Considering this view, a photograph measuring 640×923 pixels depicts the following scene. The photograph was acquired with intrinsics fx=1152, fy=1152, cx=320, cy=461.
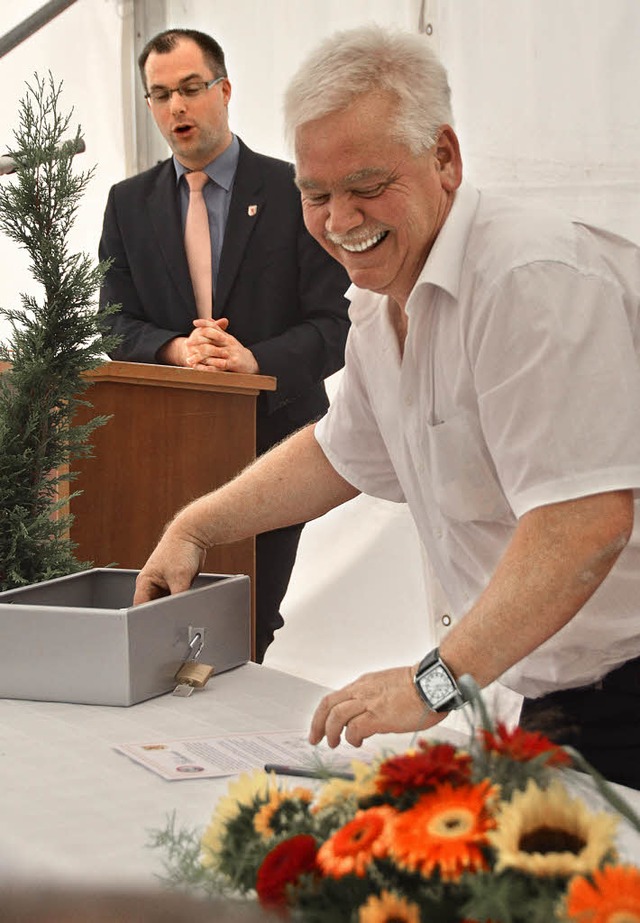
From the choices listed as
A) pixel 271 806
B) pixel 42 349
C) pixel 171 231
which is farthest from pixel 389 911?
pixel 171 231

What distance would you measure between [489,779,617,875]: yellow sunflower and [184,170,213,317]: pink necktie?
9.18 ft

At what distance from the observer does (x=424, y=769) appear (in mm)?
606

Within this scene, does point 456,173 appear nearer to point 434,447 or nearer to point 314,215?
point 314,215

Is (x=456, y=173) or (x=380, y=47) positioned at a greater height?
(x=380, y=47)

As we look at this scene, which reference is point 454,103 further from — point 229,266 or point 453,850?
point 453,850

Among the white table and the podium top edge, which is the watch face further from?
the podium top edge

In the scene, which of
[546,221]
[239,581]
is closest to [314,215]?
[546,221]

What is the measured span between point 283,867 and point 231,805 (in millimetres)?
110

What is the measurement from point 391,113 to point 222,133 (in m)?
1.91

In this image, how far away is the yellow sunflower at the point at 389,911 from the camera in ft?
1.79

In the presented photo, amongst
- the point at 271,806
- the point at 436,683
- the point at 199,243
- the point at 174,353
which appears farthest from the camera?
the point at 199,243

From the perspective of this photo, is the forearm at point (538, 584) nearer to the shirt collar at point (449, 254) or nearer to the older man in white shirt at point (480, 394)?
the older man in white shirt at point (480, 394)

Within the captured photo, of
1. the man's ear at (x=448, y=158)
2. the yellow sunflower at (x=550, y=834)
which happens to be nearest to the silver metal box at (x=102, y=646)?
the man's ear at (x=448, y=158)

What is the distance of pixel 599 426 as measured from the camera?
131 cm
